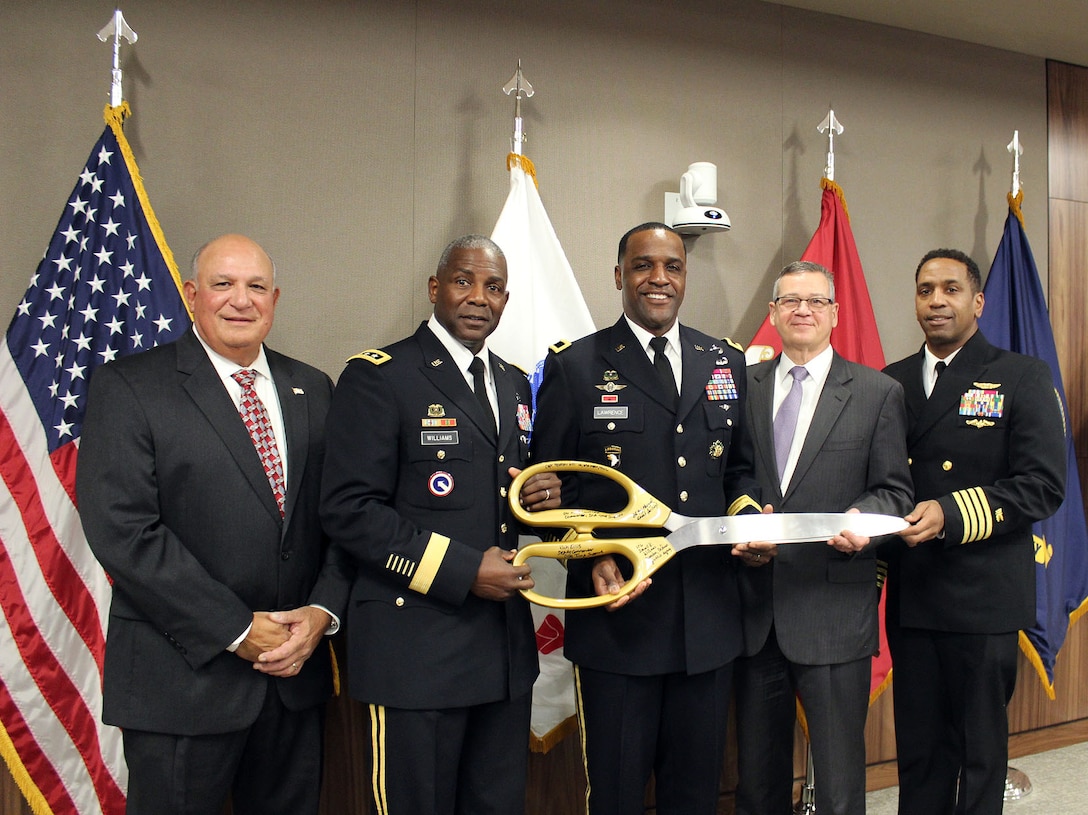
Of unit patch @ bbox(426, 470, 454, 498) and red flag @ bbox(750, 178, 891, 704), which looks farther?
red flag @ bbox(750, 178, 891, 704)

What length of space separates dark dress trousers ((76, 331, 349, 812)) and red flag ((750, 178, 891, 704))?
2.03 metres

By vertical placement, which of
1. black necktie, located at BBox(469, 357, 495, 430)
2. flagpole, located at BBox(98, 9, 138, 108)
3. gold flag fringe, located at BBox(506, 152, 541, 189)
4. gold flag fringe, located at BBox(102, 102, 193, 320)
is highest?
flagpole, located at BBox(98, 9, 138, 108)

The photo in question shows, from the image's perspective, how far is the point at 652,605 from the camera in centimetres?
199

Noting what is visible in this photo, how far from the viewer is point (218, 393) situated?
1.78m

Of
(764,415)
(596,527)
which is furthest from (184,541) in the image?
(764,415)

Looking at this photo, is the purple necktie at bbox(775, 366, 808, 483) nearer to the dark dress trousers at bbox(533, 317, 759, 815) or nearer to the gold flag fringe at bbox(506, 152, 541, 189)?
the dark dress trousers at bbox(533, 317, 759, 815)

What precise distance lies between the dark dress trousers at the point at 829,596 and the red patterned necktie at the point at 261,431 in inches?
47.1

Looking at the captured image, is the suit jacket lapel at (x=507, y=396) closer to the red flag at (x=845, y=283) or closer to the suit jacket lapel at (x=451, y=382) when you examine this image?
the suit jacket lapel at (x=451, y=382)

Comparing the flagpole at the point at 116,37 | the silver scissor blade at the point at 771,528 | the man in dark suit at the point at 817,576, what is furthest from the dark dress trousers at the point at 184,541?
A: the man in dark suit at the point at 817,576

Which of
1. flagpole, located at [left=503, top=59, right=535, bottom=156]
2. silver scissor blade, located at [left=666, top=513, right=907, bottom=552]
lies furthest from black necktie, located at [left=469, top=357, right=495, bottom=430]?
flagpole, located at [left=503, top=59, right=535, bottom=156]

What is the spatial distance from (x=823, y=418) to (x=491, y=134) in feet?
5.01

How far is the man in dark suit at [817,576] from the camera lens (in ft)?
6.94

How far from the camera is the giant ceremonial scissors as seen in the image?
1804 millimetres

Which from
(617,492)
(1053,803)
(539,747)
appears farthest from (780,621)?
(1053,803)
